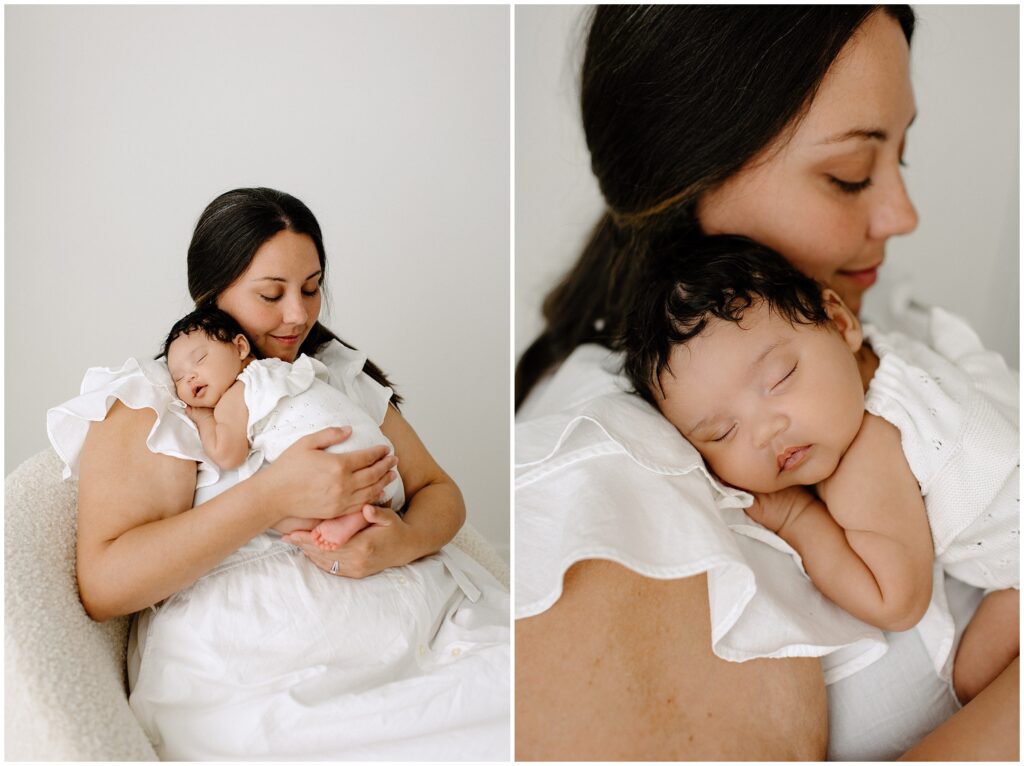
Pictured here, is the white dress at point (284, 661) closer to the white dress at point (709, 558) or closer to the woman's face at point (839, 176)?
the white dress at point (709, 558)

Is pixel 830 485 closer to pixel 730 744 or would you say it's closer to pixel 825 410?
pixel 825 410

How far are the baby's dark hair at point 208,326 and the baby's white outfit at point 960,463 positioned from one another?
39.7 inches

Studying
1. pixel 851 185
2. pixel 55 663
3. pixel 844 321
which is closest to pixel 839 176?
pixel 851 185

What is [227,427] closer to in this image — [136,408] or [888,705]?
[136,408]

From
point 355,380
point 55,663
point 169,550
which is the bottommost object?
point 55,663

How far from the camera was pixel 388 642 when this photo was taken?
124 cm

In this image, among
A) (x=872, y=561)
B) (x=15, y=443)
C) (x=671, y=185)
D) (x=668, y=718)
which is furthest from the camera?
(x=671, y=185)

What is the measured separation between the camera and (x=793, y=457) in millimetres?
1276

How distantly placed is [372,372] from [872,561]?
834 millimetres

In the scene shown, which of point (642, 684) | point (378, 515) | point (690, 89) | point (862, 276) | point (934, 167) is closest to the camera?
point (642, 684)

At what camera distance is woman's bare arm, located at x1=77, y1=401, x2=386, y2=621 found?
1133 millimetres

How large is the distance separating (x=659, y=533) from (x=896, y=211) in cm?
79

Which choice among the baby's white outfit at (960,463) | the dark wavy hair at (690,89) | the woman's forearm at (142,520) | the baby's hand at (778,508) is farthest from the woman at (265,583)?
the baby's white outfit at (960,463)

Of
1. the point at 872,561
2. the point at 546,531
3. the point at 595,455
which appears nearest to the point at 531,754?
the point at 546,531
